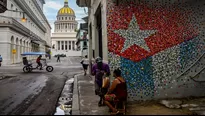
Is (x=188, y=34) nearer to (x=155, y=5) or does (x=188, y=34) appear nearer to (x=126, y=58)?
(x=155, y=5)

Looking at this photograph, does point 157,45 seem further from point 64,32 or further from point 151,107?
point 64,32

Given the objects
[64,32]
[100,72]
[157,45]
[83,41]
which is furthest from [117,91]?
[64,32]

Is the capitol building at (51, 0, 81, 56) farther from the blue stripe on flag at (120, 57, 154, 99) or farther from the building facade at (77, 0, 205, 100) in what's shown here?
the blue stripe on flag at (120, 57, 154, 99)

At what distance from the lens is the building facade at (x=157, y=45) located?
25.4 ft

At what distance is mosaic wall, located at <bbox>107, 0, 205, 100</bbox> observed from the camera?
7.74m

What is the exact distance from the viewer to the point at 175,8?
26.2 feet

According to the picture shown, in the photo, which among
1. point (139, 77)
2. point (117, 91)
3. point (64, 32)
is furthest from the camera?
point (64, 32)

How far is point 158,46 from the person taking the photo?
786cm

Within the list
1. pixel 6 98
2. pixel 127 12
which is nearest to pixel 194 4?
pixel 127 12

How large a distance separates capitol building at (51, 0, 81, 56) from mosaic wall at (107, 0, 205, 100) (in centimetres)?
13350

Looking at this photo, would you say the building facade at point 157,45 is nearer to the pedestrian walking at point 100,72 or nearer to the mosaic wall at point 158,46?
the mosaic wall at point 158,46

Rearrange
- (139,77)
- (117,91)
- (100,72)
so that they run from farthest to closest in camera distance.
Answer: (139,77) → (100,72) → (117,91)

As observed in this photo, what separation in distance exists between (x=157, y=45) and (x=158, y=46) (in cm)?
5

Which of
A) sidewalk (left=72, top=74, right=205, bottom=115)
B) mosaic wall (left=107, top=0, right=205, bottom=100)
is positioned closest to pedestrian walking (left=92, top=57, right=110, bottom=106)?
sidewalk (left=72, top=74, right=205, bottom=115)
